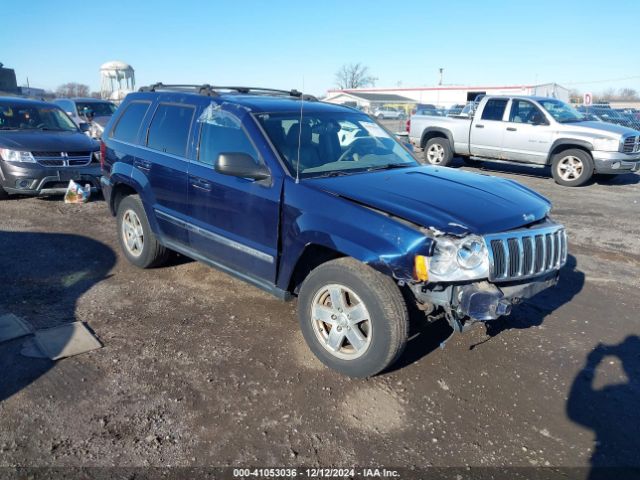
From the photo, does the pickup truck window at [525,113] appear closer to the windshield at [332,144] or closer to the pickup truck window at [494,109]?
the pickup truck window at [494,109]

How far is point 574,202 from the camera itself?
31.3 ft

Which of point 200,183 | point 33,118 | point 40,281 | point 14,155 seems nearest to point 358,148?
point 200,183

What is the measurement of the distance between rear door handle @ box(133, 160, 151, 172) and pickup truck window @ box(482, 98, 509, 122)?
32.7 ft

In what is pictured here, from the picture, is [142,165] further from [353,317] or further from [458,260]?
[458,260]

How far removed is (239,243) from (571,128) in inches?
385

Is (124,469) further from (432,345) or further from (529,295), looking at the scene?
(529,295)

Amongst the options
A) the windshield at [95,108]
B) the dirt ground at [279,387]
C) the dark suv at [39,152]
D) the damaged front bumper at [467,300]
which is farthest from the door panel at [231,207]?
the windshield at [95,108]

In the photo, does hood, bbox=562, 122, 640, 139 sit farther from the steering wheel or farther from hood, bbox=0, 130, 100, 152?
hood, bbox=0, 130, 100, 152

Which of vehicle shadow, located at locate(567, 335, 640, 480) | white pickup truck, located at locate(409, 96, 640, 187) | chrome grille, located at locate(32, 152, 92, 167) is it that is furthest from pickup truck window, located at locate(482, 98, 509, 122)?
vehicle shadow, located at locate(567, 335, 640, 480)

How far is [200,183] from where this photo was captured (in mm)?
4258

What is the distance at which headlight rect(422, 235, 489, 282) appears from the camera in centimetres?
300

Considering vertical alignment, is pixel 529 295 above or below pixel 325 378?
above

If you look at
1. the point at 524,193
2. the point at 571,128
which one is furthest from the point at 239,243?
the point at 571,128

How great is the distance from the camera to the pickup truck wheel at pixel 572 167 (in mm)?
10992
